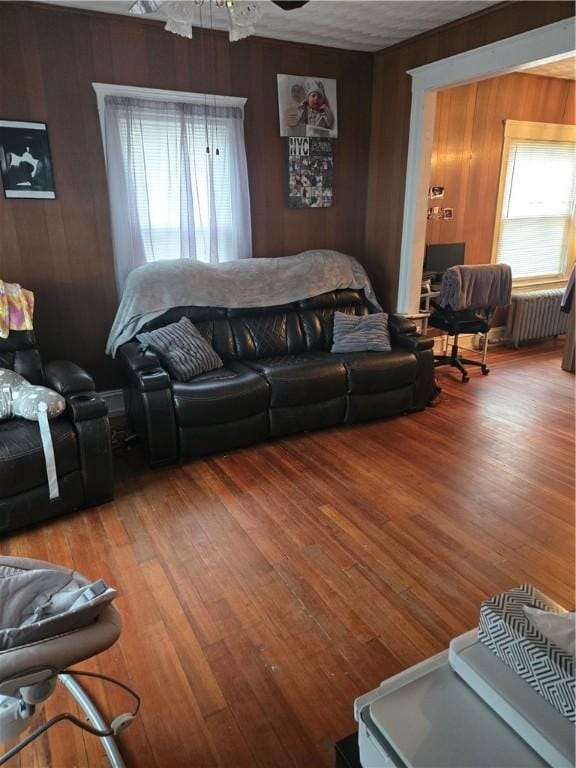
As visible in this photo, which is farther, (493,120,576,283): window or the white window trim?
(493,120,576,283): window

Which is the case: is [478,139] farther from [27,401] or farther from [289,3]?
[27,401]

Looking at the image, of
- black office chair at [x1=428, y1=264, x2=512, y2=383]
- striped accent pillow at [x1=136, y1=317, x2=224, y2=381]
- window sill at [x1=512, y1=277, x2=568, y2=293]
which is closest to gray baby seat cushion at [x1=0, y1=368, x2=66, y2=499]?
striped accent pillow at [x1=136, y1=317, x2=224, y2=381]

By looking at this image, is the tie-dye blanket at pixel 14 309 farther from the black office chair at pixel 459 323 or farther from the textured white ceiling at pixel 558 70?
the textured white ceiling at pixel 558 70

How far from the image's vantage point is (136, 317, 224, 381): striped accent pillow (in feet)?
11.1

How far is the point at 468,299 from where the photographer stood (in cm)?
459

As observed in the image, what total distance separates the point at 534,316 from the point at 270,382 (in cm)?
377

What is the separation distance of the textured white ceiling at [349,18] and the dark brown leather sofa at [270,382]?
76.5 inches

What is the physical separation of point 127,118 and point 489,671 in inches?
153

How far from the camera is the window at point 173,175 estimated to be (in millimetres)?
A: 3613

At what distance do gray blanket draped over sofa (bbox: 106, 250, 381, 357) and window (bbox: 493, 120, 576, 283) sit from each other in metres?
2.24

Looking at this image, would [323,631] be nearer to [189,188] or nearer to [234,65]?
[189,188]

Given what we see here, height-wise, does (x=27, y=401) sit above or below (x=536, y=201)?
below

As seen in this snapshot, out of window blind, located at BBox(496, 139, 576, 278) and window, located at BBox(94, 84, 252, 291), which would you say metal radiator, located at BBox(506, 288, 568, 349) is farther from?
window, located at BBox(94, 84, 252, 291)

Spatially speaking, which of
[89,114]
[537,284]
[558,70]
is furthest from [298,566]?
[558,70]
